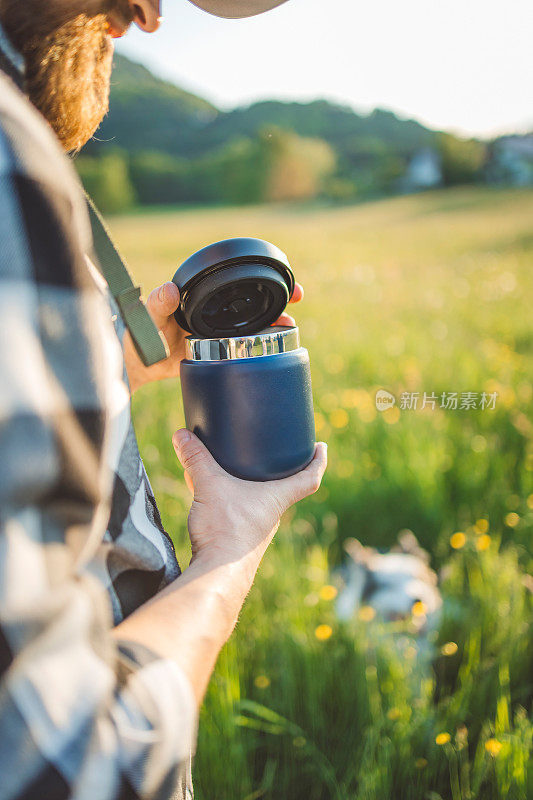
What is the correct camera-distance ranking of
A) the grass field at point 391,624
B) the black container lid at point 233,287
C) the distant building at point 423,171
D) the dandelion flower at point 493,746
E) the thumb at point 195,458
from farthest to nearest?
the distant building at point 423,171 → the grass field at point 391,624 → the dandelion flower at point 493,746 → the black container lid at point 233,287 → the thumb at point 195,458

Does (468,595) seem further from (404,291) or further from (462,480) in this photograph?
(404,291)

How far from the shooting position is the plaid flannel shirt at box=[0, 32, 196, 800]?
1.69ft

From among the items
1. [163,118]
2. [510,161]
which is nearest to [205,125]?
[163,118]

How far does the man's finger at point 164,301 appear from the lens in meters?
1.13

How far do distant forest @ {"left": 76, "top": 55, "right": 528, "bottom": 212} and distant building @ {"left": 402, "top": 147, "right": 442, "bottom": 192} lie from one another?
0.09 metres

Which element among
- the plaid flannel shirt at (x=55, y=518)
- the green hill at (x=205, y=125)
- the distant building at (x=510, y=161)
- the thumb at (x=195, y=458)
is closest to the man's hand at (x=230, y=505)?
the thumb at (x=195, y=458)

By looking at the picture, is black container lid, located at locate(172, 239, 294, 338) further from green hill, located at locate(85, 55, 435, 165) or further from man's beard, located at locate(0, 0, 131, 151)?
green hill, located at locate(85, 55, 435, 165)

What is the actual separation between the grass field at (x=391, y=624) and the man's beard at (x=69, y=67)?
1353 mm

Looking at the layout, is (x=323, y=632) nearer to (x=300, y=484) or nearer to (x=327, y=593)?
(x=327, y=593)

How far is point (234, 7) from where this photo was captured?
3.31 ft

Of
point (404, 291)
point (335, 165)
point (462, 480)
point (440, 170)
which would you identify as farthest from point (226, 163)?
point (462, 480)

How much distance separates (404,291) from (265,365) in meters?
7.25

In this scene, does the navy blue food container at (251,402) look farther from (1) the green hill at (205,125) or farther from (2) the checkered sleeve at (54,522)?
(1) the green hill at (205,125)

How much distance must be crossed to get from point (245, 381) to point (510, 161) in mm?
55545
